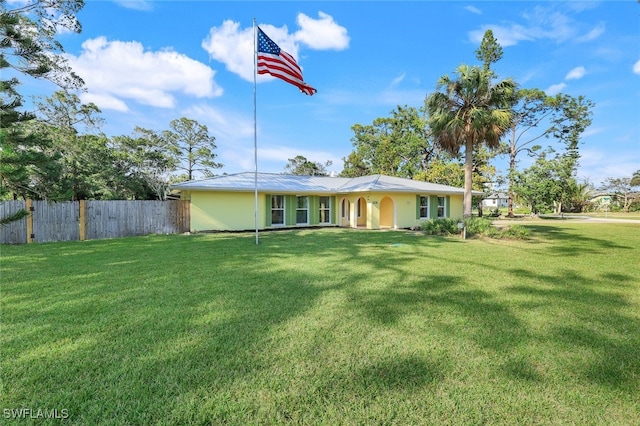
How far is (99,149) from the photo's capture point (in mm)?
22656

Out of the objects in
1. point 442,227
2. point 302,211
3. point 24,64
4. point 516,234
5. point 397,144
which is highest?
point 397,144

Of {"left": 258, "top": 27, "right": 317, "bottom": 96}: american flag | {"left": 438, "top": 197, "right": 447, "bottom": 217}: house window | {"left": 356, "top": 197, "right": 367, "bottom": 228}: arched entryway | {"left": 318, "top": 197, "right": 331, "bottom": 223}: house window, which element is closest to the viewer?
{"left": 258, "top": 27, "right": 317, "bottom": 96}: american flag

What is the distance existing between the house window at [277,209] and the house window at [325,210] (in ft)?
8.26

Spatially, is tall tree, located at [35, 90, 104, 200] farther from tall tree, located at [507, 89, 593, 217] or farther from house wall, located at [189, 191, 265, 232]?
tall tree, located at [507, 89, 593, 217]

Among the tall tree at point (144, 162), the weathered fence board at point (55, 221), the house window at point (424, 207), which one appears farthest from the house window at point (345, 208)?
the tall tree at point (144, 162)

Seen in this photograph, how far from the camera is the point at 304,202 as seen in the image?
56.8 ft

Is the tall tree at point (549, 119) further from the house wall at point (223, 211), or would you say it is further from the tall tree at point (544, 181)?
the house wall at point (223, 211)

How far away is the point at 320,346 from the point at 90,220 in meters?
13.2

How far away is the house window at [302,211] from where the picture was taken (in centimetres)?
1709

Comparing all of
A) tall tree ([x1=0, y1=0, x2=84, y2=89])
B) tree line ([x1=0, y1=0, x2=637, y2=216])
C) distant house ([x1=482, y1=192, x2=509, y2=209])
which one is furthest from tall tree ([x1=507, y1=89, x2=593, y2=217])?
tall tree ([x1=0, y1=0, x2=84, y2=89])
